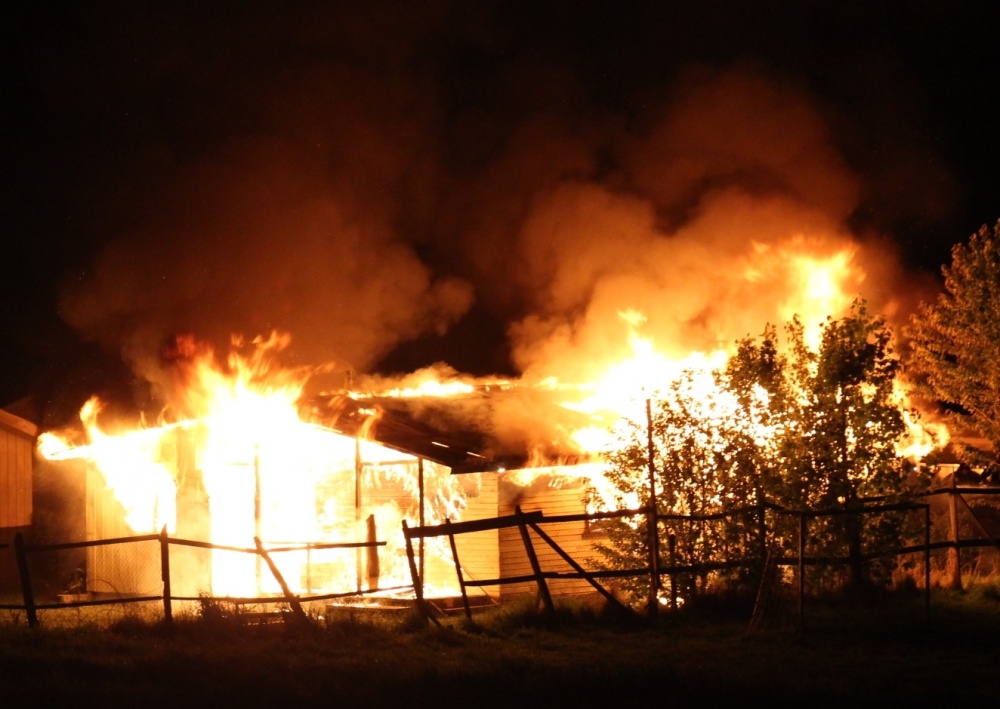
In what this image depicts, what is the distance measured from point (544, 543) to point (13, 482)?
40.6 feet

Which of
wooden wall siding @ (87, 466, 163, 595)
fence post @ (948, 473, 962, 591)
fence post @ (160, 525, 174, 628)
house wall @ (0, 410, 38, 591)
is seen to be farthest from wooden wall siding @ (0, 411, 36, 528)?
fence post @ (948, 473, 962, 591)

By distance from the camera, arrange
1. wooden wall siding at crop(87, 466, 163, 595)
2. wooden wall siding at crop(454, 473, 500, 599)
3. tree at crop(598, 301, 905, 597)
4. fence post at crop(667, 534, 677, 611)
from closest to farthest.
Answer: fence post at crop(667, 534, 677, 611) → tree at crop(598, 301, 905, 597) → wooden wall siding at crop(454, 473, 500, 599) → wooden wall siding at crop(87, 466, 163, 595)

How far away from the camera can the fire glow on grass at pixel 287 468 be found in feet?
59.8

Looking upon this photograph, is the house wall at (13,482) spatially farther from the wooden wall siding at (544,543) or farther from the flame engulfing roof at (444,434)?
the wooden wall siding at (544,543)

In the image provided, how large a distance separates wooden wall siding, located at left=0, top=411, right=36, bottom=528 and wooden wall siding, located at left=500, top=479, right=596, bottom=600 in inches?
453

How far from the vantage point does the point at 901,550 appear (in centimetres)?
1349

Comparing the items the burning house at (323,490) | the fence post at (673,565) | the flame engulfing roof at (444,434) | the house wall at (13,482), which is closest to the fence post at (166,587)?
the burning house at (323,490)

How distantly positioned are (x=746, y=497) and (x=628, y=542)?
1.69 meters

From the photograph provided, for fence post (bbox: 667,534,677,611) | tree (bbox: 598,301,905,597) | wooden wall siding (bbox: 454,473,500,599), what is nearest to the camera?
fence post (bbox: 667,534,677,611)

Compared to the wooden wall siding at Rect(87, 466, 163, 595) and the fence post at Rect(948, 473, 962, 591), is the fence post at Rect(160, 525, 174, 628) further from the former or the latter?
the fence post at Rect(948, 473, 962, 591)

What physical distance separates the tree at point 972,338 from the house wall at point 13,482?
60.9 feet

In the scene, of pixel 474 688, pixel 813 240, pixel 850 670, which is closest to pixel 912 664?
pixel 850 670

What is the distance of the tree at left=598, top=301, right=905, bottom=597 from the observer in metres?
14.4

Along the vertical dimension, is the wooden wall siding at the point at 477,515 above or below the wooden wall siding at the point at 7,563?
above
